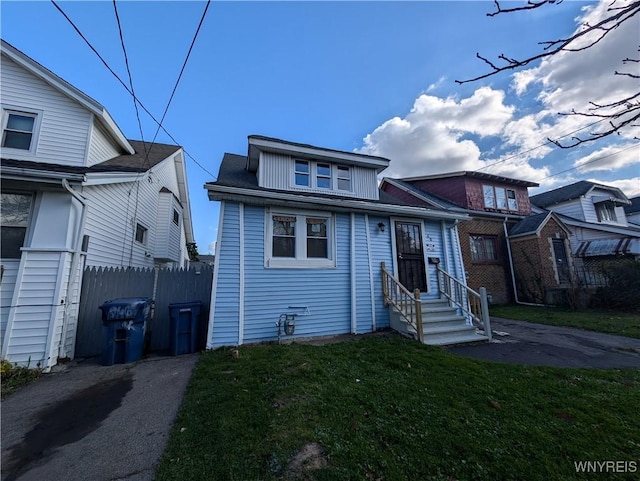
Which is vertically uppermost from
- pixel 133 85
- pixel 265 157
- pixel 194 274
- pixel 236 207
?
pixel 133 85

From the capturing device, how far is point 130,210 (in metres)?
8.34

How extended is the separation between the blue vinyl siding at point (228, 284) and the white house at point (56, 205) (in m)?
2.85

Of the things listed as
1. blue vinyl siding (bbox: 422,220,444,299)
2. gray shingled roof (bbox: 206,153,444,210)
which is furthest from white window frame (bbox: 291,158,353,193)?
blue vinyl siding (bbox: 422,220,444,299)

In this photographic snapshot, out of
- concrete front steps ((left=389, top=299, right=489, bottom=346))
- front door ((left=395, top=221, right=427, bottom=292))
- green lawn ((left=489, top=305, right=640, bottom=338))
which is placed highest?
front door ((left=395, top=221, right=427, bottom=292))

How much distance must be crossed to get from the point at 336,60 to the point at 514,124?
16.7ft

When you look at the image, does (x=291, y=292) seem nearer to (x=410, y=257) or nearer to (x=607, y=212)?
(x=410, y=257)

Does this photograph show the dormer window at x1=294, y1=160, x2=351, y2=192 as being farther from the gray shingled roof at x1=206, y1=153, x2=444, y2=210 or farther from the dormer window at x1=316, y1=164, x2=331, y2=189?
the gray shingled roof at x1=206, y1=153, x2=444, y2=210

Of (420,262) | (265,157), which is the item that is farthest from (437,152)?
(265,157)

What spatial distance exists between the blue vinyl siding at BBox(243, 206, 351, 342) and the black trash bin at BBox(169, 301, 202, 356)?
1.08 meters

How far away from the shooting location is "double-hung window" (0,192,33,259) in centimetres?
493

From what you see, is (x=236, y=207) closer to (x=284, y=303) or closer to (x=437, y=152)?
(x=284, y=303)

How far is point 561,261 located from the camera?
13.7 meters

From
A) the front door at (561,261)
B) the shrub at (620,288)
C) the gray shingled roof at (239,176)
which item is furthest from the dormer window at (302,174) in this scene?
the front door at (561,261)

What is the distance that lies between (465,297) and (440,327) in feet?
5.30
